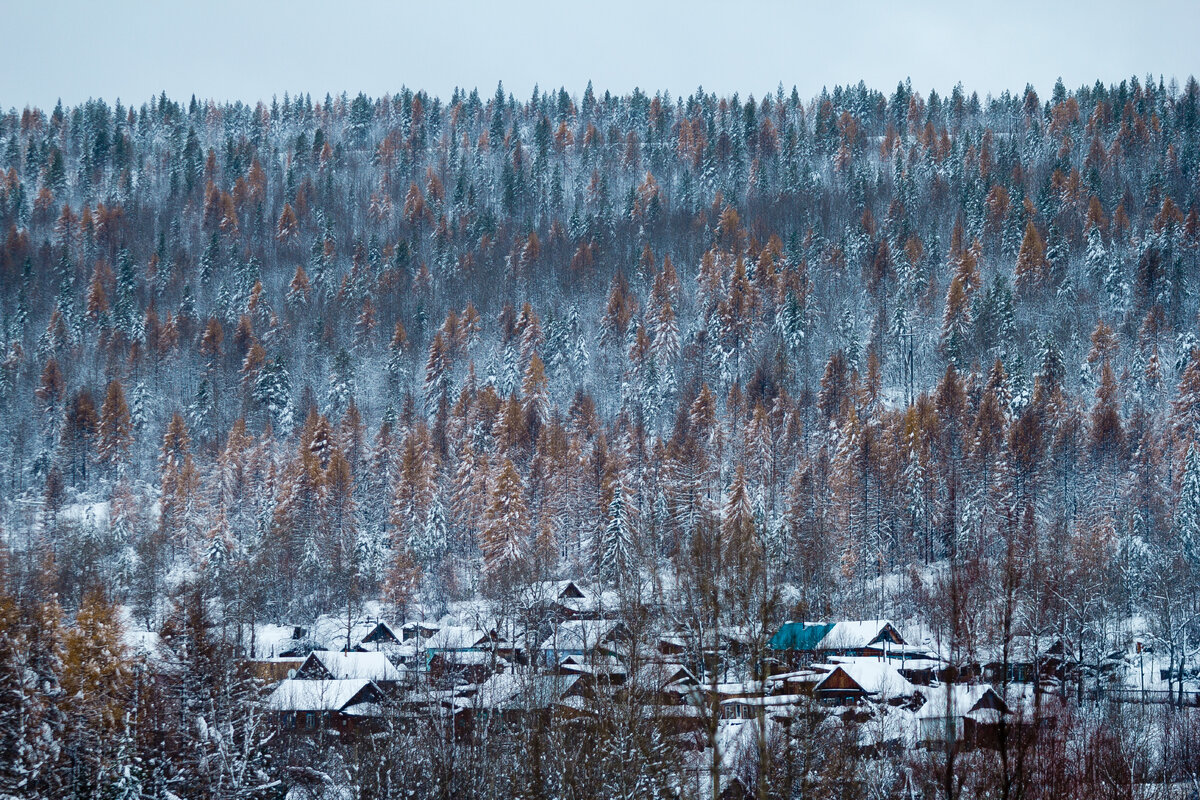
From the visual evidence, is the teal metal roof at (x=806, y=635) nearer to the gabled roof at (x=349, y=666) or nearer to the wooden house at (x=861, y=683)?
the wooden house at (x=861, y=683)

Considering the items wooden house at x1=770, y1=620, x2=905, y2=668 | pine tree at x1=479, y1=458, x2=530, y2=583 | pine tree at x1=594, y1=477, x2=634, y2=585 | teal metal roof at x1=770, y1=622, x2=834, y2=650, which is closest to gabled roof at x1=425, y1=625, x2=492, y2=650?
pine tree at x1=594, y1=477, x2=634, y2=585

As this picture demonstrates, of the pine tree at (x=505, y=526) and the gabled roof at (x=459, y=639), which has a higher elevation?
the pine tree at (x=505, y=526)

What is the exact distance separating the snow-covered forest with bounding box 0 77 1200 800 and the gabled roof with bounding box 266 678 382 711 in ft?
9.09

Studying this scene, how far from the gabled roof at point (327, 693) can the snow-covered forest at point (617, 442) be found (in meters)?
2.77

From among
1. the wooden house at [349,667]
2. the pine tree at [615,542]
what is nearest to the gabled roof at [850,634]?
the pine tree at [615,542]

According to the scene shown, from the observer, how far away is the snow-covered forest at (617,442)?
2827cm

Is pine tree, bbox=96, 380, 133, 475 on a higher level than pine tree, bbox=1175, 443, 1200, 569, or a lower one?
higher

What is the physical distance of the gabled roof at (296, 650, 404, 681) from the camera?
49906 mm

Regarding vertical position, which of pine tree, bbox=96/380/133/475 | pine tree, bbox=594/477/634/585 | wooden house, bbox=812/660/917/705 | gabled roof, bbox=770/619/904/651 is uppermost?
pine tree, bbox=96/380/133/475

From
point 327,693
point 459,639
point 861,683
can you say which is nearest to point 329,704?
point 327,693

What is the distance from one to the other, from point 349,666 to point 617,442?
4991 cm

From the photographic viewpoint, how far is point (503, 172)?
182m

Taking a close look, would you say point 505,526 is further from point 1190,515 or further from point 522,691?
point 1190,515

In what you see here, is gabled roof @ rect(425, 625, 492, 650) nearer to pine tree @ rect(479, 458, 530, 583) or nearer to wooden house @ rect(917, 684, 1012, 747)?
pine tree @ rect(479, 458, 530, 583)
